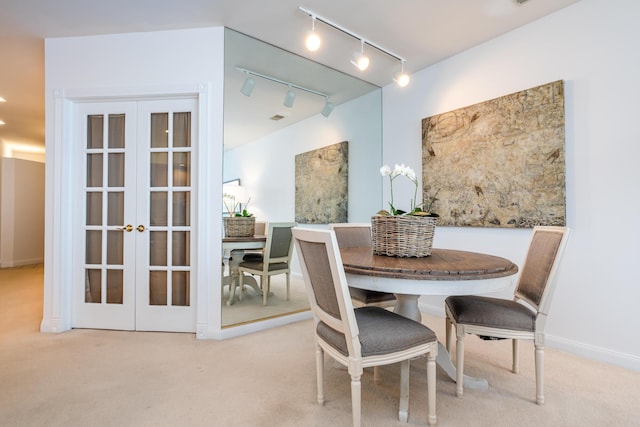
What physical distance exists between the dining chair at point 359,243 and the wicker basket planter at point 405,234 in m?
0.53

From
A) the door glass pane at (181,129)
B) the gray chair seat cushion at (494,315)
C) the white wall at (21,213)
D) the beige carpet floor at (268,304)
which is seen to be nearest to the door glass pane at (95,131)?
the door glass pane at (181,129)

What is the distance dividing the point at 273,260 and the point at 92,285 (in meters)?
1.59

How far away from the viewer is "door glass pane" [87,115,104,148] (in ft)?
9.27

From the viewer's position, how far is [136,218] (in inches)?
109

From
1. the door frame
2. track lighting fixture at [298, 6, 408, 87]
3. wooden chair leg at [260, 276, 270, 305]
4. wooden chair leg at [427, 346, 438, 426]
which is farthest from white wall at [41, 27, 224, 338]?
wooden chair leg at [427, 346, 438, 426]

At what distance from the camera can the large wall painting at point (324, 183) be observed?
11.9 feet

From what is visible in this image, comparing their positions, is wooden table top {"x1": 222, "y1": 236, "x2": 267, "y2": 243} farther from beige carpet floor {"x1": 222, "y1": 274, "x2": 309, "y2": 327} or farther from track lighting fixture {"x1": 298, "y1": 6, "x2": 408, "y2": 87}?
track lighting fixture {"x1": 298, "y1": 6, "x2": 408, "y2": 87}

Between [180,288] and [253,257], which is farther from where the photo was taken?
[253,257]

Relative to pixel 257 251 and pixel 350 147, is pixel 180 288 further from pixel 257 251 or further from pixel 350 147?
pixel 350 147

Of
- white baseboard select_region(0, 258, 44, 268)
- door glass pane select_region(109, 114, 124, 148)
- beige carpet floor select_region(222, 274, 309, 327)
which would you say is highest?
door glass pane select_region(109, 114, 124, 148)

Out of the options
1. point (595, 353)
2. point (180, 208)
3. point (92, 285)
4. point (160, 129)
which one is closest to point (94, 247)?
point (92, 285)

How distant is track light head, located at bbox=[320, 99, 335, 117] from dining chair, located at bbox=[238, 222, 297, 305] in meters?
1.36

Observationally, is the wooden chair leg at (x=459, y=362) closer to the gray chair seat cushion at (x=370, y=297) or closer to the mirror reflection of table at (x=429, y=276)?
the mirror reflection of table at (x=429, y=276)

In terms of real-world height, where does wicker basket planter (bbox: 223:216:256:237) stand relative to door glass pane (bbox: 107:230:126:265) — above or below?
above
